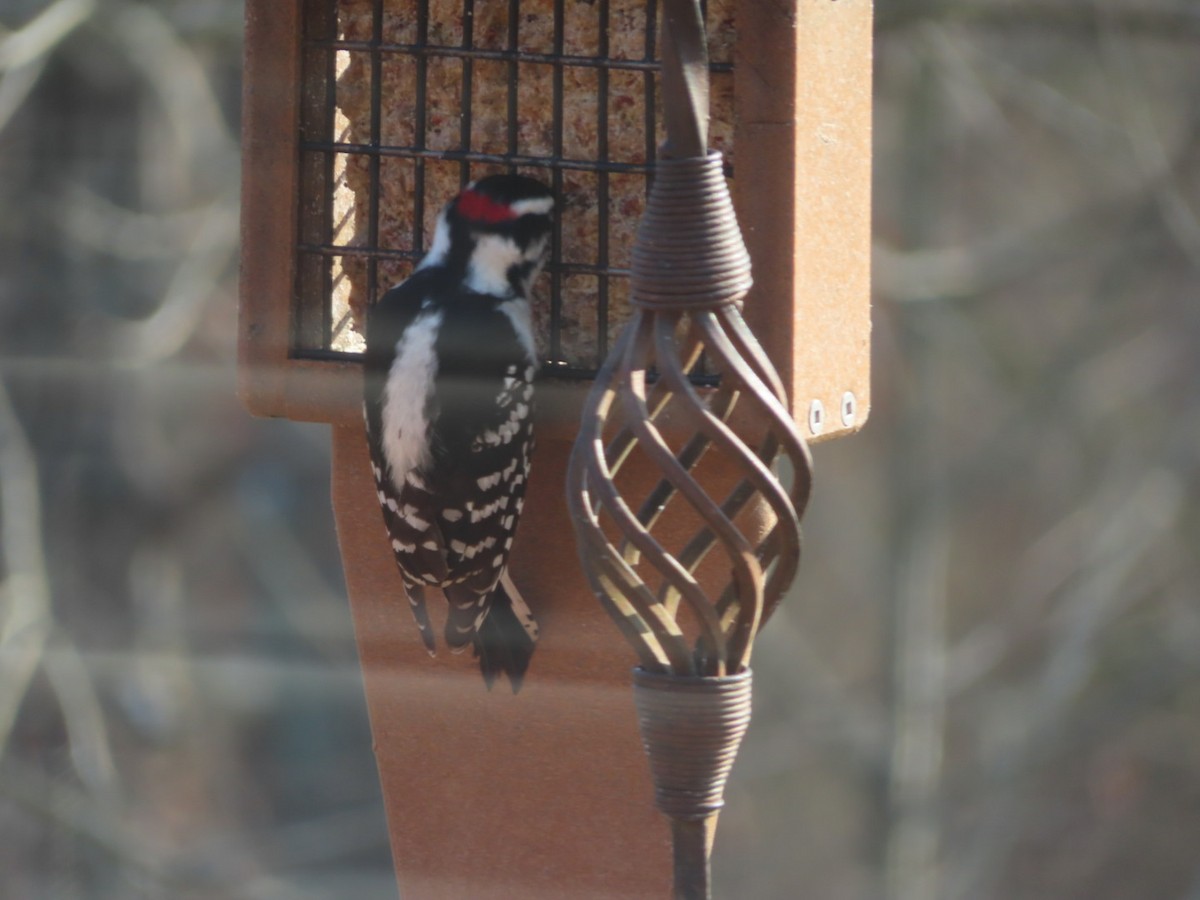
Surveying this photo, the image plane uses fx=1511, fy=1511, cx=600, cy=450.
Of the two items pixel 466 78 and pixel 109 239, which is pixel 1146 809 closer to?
pixel 109 239

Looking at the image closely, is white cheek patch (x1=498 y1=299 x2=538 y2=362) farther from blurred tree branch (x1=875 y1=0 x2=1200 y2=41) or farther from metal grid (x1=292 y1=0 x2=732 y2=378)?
blurred tree branch (x1=875 y1=0 x2=1200 y2=41)

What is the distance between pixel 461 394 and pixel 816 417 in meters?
0.33

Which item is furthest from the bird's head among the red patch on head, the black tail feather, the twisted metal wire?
the twisted metal wire

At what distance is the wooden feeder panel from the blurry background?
7.40ft

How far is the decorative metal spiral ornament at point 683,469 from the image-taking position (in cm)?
86

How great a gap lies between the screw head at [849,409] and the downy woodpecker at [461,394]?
0.30 m

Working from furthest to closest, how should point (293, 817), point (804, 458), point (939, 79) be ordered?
point (293, 817) < point (939, 79) < point (804, 458)

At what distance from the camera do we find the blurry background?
3.69 m

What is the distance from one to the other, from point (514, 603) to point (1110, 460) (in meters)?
2.77

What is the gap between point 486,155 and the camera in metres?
1.45

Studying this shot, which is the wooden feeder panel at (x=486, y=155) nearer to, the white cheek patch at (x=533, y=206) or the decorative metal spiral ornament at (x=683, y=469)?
the white cheek patch at (x=533, y=206)

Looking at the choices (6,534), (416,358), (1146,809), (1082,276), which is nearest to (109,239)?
(6,534)

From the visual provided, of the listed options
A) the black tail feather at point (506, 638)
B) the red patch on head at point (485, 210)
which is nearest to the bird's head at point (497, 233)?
the red patch on head at point (485, 210)

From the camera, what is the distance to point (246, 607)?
3943 mm
